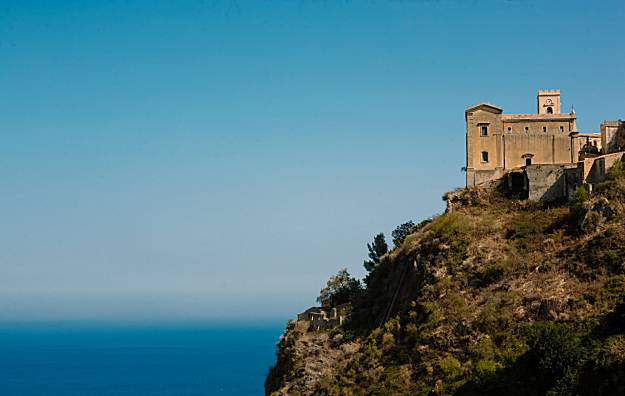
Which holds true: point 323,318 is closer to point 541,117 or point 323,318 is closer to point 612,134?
point 541,117

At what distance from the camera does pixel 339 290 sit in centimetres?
5941

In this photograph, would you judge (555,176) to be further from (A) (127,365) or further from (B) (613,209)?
(A) (127,365)

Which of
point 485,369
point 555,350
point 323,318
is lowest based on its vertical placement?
point 485,369

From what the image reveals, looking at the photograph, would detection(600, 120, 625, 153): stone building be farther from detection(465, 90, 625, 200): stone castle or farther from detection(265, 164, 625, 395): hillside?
detection(265, 164, 625, 395): hillside

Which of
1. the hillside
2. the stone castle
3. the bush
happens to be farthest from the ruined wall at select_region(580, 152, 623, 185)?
the bush

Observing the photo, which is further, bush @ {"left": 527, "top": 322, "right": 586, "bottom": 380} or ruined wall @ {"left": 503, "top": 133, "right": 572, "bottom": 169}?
ruined wall @ {"left": 503, "top": 133, "right": 572, "bottom": 169}

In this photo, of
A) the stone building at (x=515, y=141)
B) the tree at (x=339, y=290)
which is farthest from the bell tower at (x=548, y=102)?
the tree at (x=339, y=290)

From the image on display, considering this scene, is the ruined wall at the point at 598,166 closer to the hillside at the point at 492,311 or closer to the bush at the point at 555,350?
the hillside at the point at 492,311

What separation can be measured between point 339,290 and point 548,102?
17977 millimetres

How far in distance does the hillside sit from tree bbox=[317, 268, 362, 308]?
287 inches

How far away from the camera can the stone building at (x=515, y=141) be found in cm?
5166

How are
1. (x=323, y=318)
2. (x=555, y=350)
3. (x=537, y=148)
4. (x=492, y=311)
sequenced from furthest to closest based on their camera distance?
1. (x=323, y=318)
2. (x=537, y=148)
3. (x=492, y=311)
4. (x=555, y=350)

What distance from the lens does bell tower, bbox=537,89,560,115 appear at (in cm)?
5628

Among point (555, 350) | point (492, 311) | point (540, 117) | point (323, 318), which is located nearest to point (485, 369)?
point (492, 311)
